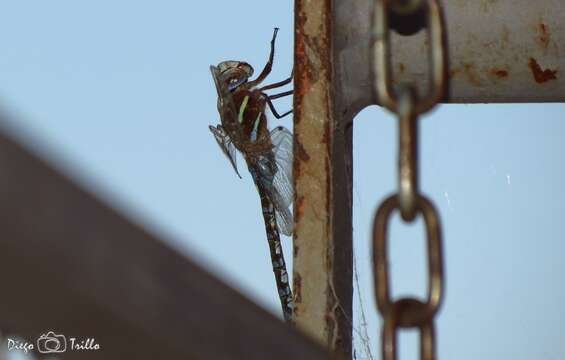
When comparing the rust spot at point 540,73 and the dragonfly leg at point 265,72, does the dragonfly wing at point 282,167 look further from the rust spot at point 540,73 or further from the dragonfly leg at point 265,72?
the rust spot at point 540,73

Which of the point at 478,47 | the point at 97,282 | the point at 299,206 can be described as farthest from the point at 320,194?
the point at 97,282

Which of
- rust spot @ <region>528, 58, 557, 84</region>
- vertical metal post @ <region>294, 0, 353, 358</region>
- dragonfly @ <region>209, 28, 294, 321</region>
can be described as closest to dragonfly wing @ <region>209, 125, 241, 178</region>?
dragonfly @ <region>209, 28, 294, 321</region>

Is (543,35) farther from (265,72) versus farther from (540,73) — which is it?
(265,72)

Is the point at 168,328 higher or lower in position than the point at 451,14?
higher

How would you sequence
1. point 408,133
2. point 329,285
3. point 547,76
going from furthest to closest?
point 547,76 → point 329,285 → point 408,133

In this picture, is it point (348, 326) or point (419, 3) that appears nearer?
point (419, 3)

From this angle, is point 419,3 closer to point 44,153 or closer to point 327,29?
point 44,153

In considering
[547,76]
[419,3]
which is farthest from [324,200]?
[419,3]

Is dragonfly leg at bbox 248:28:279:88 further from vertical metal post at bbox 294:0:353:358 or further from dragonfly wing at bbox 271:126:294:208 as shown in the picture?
vertical metal post at bbox 294:0:353:358
